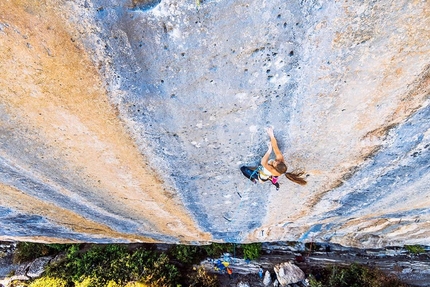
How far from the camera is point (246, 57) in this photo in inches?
70.2

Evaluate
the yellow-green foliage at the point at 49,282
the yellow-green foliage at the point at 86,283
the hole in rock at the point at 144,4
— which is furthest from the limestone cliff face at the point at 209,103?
the yellow-green foliage at the point at 49,282

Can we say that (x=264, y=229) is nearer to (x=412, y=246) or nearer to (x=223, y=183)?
(x=223, y=183)

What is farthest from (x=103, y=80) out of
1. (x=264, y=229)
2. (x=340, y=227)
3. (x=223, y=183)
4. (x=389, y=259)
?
(x=389, y=259)

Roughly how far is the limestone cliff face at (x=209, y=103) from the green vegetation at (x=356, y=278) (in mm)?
2370

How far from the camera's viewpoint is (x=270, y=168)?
255cm

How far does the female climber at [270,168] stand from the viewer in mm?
2439

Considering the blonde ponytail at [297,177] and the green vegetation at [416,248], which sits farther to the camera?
the green vegetation at [416,248]

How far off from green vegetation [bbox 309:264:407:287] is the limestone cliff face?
237 centimetres

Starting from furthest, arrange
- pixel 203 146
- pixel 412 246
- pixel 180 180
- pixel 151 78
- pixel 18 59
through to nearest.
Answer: pixel 412 246 < pixel 180 180 < pixel 203 146 < pixel 151 78 < pixel 18 59

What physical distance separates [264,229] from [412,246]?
326cm

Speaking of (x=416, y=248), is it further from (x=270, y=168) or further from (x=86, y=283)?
(x=86, y=283)

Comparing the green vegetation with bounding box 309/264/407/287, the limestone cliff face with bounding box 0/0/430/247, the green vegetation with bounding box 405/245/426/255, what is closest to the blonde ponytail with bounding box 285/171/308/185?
the limestone cliff face with bounding box 0/0/430/247

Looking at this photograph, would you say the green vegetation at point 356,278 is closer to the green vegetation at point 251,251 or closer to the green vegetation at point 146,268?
the green vegetation at point 146,268

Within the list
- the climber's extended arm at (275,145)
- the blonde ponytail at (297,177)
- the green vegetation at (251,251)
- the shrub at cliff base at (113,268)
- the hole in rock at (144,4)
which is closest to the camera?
the hole in rock at (144,4)
